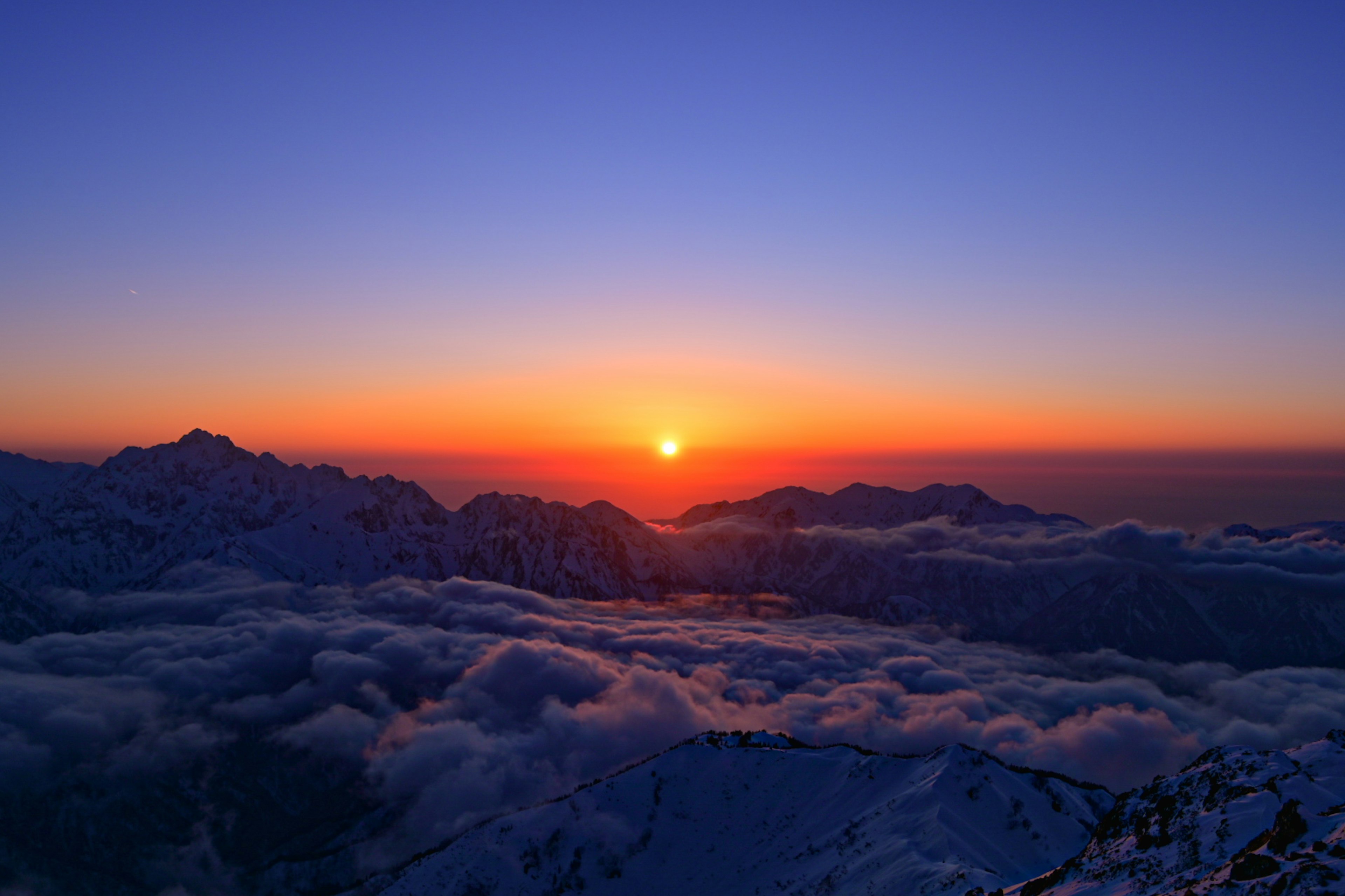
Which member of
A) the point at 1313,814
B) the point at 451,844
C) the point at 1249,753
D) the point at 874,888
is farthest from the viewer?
the point at 451,844

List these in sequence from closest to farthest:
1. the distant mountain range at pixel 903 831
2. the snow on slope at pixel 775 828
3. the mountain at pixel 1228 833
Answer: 1. the mountain at pixel 1228 833
2. the distant mountain range at pixel 903 831
3. the snow on slope at pixel 775 828

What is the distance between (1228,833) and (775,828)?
108 metres

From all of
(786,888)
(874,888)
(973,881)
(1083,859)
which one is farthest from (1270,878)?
(786,888)

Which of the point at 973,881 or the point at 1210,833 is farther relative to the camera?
the point at 973,881

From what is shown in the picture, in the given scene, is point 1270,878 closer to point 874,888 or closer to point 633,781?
point 874,888

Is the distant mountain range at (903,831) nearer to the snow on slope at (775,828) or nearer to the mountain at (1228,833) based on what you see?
the mountain at (1228,833)

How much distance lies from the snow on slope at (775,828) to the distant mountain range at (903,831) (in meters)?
0.39

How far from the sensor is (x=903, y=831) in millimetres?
131625

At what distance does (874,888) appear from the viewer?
113 m

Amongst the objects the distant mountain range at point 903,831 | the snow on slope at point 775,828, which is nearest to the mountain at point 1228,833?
the distant mountain range at point 903,831

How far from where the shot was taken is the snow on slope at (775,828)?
127062 mm

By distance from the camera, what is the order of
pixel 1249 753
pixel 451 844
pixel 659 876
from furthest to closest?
1. pixel 451 844
2. pixel 659 876
3. pixel 1249 753

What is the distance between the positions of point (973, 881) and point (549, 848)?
9933cm

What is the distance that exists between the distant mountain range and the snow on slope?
0.39 meters
